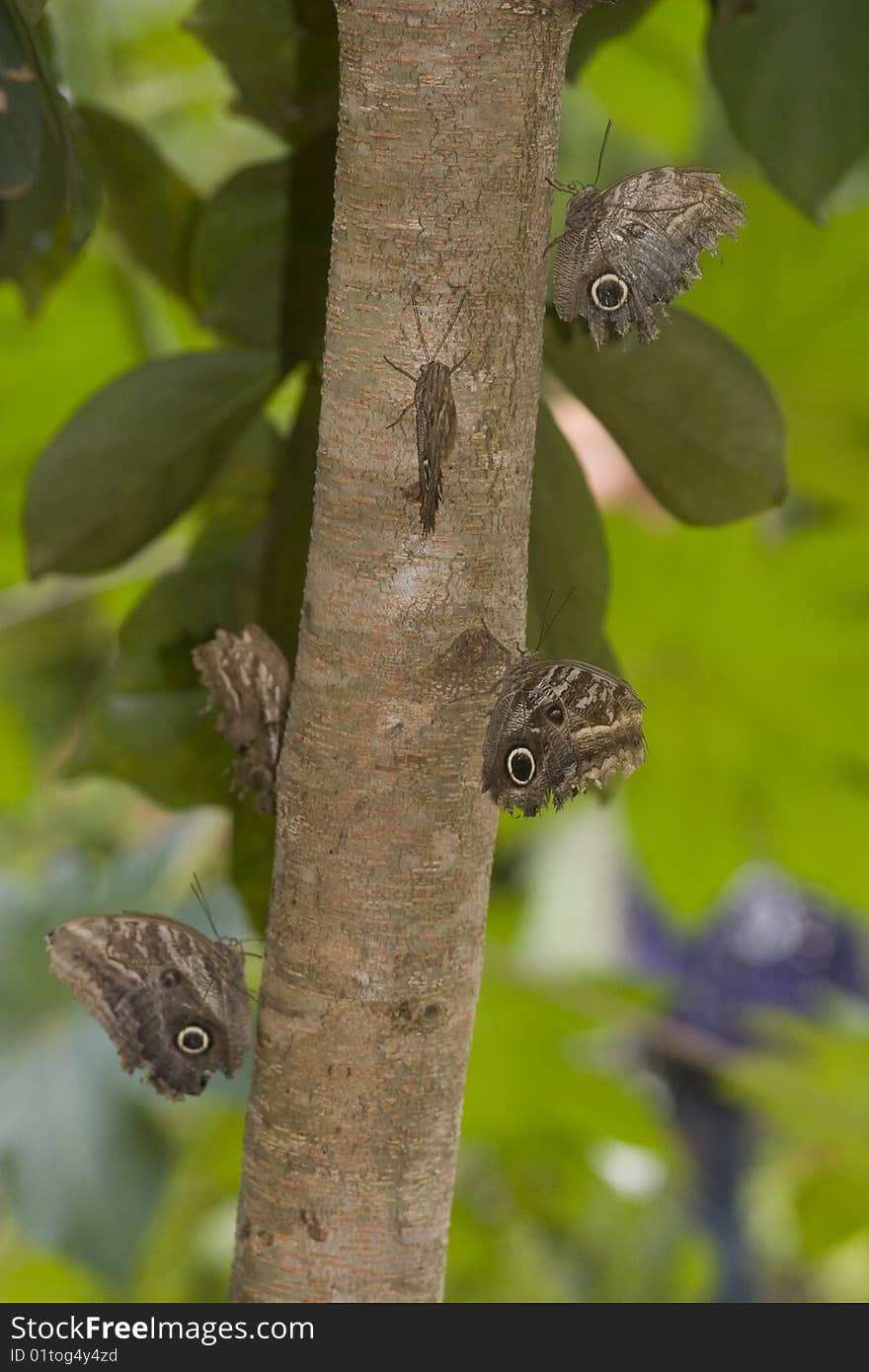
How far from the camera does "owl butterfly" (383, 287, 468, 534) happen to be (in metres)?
0.39

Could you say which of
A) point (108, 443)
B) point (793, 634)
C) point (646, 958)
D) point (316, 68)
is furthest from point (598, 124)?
point (646, 958)

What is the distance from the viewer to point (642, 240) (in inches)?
16.7

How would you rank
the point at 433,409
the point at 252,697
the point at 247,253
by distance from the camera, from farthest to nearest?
1. the point at 247,253
2. the point at 252,697
3. the point at 433,409

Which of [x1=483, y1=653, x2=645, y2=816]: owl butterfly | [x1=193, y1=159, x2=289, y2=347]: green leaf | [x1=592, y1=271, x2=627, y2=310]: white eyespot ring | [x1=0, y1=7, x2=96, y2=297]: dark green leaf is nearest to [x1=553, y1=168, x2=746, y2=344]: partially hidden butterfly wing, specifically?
[x1=592, y1=271, x2=627, y2=310]: white eyespot ring

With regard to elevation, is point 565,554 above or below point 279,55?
below

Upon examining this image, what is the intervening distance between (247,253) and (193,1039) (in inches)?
15.9

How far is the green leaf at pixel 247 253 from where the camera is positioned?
0.71 metres

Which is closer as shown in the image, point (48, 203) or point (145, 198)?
point (48, 203)

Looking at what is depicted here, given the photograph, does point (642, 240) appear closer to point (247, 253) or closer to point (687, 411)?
point (687, 411)

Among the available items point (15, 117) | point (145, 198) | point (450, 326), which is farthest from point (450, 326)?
point (145, 198)

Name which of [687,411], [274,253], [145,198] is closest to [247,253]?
[274,253]

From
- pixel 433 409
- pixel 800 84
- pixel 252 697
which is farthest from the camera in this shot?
pixel 800 84

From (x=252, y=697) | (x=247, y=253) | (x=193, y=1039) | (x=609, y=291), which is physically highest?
(x=247, y=253)
